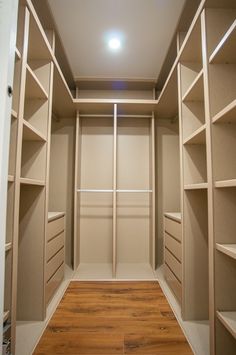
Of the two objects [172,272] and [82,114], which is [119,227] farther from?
[82,114]

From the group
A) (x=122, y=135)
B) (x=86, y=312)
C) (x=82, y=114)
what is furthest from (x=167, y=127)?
(x=86, y=312)

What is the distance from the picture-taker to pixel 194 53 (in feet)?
5.81

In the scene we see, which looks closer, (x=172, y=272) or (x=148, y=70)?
(x=172, y=272)

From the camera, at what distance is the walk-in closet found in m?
1.25

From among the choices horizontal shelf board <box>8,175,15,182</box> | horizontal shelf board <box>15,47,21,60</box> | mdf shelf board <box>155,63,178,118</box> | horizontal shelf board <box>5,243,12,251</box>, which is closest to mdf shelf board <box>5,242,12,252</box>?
horizontal shelf board <box>5,243,12,251</box>

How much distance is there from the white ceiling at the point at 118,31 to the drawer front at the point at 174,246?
1.95m

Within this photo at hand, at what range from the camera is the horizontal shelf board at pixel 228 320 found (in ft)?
3.54

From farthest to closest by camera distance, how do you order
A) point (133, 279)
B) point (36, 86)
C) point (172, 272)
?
point (133, 279) < point (172, 272) < point (36, 86)

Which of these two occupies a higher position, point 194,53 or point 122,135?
point 194,53

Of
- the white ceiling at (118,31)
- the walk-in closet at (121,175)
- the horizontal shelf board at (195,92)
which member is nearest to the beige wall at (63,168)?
the walk-in closet at (121,175)

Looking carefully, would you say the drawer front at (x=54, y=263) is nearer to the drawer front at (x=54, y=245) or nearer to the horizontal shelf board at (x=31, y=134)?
the drawer front at (x=54, y=245)

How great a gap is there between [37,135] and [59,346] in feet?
4.79

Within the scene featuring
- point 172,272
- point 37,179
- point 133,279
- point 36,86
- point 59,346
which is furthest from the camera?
point 133,279

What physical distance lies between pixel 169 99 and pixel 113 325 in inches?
91.2
